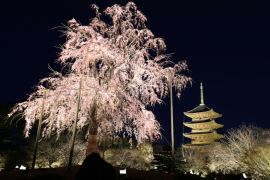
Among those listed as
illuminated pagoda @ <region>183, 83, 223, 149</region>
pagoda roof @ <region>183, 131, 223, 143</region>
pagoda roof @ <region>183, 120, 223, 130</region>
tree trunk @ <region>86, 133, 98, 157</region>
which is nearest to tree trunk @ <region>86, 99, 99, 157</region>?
tree trunk @ <region>86, 133, 98, 157</region>

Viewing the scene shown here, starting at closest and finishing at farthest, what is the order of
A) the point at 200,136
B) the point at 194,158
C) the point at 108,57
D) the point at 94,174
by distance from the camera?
the point at 94,174
the point at 108,57
the point at 194,158
the point at 200,136

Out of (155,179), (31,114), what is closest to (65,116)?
(31,114)

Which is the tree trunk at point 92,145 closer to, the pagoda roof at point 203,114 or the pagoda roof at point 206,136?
the pagoda roof at point 206,136

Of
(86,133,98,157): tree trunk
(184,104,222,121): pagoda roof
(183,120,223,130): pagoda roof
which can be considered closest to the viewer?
(86,133,98,157): tree trunk

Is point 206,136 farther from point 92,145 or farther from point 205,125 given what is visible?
point 92,145

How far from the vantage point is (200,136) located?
4950 centimetres

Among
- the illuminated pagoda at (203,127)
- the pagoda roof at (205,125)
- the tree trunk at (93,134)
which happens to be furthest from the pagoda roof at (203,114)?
the tree trunk at (93,134)

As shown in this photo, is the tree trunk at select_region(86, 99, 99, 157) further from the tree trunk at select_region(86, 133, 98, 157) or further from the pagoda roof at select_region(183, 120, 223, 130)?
the pagoda roof at select_region(183, 120, 223, 130)

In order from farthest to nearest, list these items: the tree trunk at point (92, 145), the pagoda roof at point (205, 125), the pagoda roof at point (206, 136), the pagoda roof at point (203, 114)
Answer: the pagoda roof at point (203, 114), the pagoda roof at point (205, 125), the pagoda roof at point (206, 136), the tree trunk at point (92, 145)

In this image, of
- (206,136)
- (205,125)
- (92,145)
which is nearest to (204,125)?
(205,125)

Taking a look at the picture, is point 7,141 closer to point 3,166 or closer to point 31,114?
point 3,166

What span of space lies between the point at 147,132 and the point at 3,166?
45.2 feet

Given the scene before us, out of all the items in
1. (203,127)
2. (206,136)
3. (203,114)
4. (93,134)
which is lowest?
(93,134)

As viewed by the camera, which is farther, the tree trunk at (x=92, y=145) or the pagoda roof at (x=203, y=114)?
the pagoda roof at (x=203, y=114)
